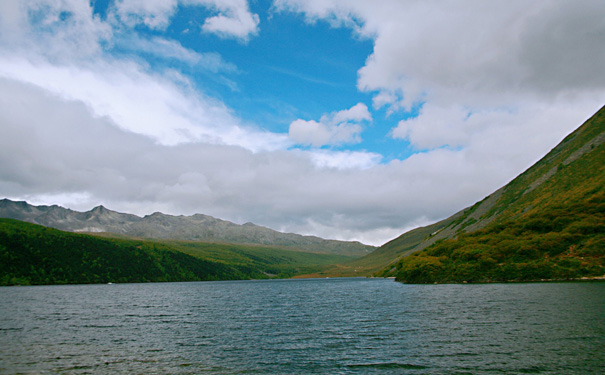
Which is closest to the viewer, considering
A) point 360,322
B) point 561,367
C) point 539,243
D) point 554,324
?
point 561,367

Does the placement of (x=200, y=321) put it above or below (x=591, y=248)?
below

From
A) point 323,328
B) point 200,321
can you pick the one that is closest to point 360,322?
point 323,328

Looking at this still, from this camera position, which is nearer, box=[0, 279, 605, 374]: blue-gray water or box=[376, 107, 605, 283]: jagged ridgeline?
box=[0, 279, 605, 374]: blue-gray water

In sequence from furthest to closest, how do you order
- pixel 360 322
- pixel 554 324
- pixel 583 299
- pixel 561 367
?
1. pixel 583 299
2. pixel 360 322
3. pixel 554 324
4. pixel 561 367

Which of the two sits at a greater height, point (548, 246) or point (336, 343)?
point (548, 246)

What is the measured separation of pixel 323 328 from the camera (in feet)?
210

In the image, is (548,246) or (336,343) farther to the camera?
(548,246)

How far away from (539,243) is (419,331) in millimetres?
140046

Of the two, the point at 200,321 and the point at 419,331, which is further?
the point at 200,321

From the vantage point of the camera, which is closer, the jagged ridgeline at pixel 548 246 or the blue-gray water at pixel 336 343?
the blue-gray water at pixel 336 343

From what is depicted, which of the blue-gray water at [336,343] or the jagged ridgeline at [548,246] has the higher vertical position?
the jagged ridgeline at [548,246]

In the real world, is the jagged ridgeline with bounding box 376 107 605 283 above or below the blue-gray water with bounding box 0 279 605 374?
above

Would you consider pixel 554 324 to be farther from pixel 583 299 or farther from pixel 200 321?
pixel 200 321

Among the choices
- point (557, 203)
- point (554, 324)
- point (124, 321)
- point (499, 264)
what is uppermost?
point (557, 203)
